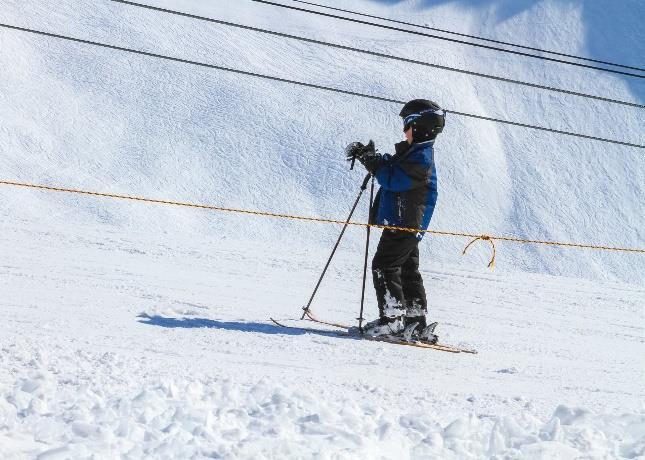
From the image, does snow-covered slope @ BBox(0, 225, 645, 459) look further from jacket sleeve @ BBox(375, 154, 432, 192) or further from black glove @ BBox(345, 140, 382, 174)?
black glove @ BBox(345, 140, 382, 174)

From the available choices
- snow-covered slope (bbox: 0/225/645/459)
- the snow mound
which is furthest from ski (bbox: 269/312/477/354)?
the snow mound

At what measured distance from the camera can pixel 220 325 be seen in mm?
6332

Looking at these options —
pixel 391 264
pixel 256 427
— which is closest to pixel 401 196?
pixel 391 264

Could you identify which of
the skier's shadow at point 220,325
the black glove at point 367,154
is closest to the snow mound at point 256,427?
the skier's shadow at point 220,325

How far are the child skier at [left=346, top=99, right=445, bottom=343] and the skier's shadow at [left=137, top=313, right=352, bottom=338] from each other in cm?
49

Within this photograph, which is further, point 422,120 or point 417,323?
point 417,323

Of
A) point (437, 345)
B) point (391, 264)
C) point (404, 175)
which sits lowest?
point (437, 345)

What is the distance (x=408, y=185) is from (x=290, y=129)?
19241 mm

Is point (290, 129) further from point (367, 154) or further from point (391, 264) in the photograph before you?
point (391, 264)

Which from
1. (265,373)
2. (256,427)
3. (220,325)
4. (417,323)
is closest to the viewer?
(256,427)

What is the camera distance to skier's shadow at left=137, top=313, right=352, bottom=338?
20.2ft

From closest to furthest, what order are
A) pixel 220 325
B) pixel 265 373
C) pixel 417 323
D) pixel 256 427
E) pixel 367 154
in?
pixel 256 427 < pixel 265 373 < pixel 367 154 < pixel 220 325 < pixel 417 323

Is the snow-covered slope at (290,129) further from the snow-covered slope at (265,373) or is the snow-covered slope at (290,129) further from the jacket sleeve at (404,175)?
the jacket sleeve at (404,175)

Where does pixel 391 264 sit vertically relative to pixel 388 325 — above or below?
above
